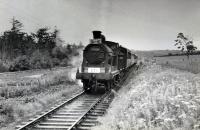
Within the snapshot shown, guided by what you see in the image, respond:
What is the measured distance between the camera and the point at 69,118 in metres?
10.6

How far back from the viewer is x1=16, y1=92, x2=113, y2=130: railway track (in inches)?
361

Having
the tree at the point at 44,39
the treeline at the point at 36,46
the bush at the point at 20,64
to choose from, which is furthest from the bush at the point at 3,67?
the tree at the point at 44,39

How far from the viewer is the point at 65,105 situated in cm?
1295

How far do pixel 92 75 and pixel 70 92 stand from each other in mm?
2008

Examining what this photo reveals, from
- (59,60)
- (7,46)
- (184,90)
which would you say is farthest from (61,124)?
(7,46)

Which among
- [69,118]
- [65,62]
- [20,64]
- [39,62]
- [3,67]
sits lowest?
[69,118]

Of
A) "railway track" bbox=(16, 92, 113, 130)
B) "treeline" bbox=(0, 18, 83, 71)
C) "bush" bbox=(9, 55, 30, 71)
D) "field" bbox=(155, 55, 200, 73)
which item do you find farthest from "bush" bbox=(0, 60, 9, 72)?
"railway track" bbox=(16, 92, 113, 130)

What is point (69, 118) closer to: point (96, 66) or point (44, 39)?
point (96, 66)

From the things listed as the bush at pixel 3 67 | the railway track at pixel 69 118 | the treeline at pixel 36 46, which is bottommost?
the railway track at pixel 69 118

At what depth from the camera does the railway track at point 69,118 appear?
30.1ft

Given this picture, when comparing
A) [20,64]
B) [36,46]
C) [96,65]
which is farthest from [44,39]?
[96,65]

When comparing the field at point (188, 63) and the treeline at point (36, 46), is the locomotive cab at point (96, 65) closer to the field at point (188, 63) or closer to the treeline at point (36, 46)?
the field at point (188, 63)

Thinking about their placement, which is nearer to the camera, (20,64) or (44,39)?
(20,64)

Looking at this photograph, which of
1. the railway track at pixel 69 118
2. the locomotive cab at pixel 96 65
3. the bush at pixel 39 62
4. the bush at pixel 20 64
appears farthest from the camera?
the bush at pixel 39 62
